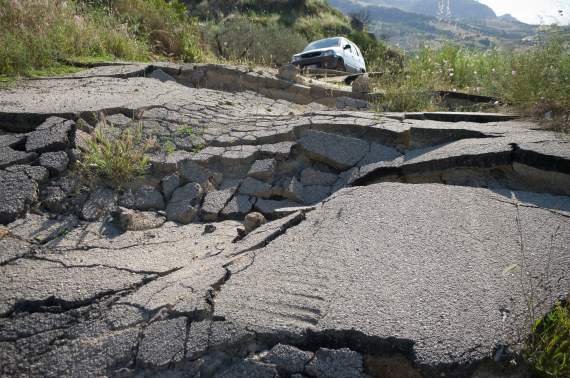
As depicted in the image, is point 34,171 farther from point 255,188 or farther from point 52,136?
point 255,188

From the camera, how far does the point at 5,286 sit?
88.5 inches

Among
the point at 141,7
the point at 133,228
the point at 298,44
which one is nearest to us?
the point at 133,228

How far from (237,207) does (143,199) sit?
0.70 meters

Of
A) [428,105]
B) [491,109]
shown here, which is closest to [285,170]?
[428,105]

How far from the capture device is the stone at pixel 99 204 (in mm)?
3043

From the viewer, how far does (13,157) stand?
126 inches

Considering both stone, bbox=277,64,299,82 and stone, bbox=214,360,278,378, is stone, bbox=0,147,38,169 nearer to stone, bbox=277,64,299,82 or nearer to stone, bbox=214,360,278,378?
stone, bbox=214,360,278,378

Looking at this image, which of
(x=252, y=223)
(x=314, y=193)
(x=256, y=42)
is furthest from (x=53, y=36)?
(x=256, y=42)

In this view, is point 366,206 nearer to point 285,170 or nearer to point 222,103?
point 285,170

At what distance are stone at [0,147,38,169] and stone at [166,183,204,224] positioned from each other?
1.09 metres

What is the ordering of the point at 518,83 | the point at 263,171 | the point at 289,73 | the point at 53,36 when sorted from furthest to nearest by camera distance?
1. the point at 289,73
2. the point at 53,36
3. the point at 518,83
4. the point at 263,171

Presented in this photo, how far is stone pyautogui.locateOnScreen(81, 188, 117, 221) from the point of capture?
9.98 ft

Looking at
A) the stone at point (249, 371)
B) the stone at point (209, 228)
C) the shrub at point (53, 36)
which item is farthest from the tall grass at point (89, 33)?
the stone at point (249, 371)

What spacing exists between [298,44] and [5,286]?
557 inches
